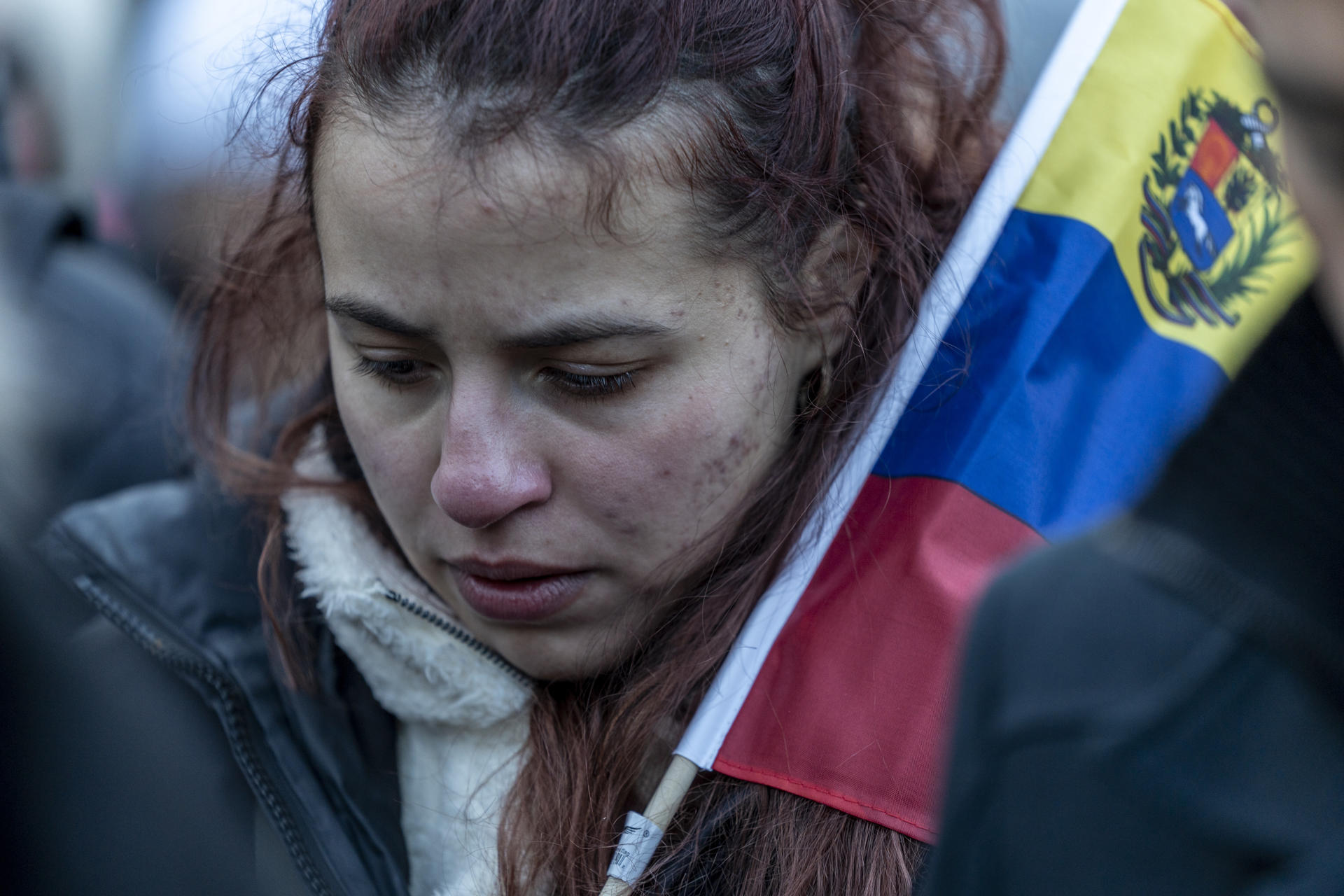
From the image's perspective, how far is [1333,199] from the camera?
505 mm

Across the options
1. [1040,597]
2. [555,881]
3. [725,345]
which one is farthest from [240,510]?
[1040,597]

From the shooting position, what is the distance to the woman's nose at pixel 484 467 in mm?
1255

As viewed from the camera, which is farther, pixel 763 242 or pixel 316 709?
pixel 316 709

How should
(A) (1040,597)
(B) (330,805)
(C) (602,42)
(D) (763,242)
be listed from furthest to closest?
(B) (330,805)
(D) (763,242)
(C) (602,42)
(A) (1040,597)

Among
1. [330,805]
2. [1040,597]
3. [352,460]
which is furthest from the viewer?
[352,460]

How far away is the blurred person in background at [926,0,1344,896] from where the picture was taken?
55 cm

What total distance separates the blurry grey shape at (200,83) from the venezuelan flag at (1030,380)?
95 centimetres

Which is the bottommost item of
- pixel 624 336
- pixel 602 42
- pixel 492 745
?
pixel 492 745

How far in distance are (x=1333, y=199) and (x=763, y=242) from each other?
83 cm

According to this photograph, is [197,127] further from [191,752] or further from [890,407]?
[890,407]

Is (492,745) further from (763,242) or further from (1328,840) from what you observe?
(1328,840)

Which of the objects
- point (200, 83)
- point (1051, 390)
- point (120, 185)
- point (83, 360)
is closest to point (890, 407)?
point (1051, 390)

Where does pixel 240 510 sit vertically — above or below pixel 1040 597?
below

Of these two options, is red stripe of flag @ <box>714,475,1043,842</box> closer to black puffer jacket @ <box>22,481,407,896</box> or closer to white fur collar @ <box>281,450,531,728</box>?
white fur collar @ <box>281,450,531,728</box>
